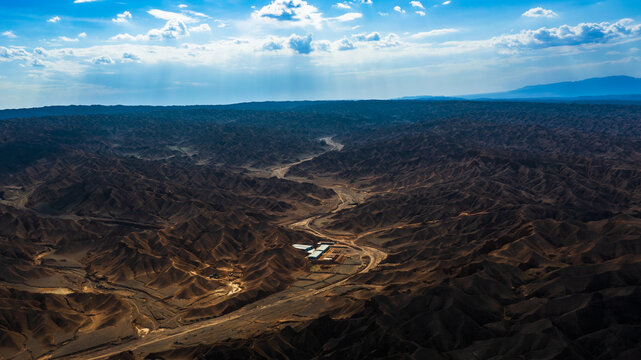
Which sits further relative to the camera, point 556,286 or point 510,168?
point 510,168

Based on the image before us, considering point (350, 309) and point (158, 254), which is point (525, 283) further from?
point (158, 254)

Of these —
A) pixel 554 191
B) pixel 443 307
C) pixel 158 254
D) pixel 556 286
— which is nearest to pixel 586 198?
pixel 554 191

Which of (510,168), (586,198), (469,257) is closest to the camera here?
(469,257)

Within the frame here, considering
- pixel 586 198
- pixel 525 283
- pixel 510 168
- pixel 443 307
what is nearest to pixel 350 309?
pixel 443 307

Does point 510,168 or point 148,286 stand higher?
point 510,168

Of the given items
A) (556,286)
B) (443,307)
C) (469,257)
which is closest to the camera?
(443,307)

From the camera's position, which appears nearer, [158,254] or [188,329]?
[188,329]

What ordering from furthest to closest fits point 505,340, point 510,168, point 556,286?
point 510,168
point 556,286
point 505,340

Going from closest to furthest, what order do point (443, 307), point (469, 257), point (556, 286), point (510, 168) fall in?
point (443, 307), point (556, 286), point (469, 257), point (510, 168)

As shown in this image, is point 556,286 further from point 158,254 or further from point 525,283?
point 158,254
